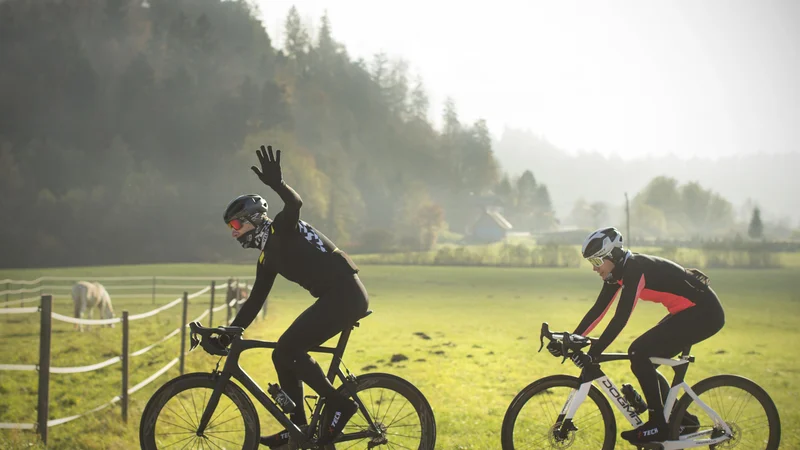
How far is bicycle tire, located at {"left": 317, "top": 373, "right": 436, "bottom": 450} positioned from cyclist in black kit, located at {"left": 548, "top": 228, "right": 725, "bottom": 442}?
1.31 meters

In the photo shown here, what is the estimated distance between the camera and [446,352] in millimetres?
19047

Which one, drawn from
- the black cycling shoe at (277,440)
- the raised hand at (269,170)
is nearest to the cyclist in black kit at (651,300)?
the black cycling shoe at (277,440)

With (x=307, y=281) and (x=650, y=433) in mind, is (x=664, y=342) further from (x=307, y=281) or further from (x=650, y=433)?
(x=307, y=281)

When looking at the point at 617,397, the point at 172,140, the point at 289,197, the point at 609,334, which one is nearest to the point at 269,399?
the point at 289,197

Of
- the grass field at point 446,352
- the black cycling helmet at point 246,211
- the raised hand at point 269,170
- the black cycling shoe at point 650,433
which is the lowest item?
the grass field at point 446,352

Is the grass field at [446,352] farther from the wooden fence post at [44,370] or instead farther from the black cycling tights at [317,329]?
the black cycling tights at [317,329]

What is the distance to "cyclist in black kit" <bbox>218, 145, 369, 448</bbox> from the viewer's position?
592 centimetres

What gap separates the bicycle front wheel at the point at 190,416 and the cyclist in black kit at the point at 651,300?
281 cm

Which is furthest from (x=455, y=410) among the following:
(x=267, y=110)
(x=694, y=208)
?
(x=694, y=208)

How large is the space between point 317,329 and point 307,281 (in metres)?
0.41

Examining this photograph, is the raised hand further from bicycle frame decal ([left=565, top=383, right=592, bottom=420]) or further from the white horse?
the white horse

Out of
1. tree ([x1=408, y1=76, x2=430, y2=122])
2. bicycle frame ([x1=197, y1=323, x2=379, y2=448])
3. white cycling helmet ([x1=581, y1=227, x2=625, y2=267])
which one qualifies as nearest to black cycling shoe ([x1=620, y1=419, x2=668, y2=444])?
white cycling helmet ([x1=581, y1=227, x2=625, y2=267])

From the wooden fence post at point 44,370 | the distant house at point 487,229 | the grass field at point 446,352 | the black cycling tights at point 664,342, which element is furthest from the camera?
the distant house at point 487,229

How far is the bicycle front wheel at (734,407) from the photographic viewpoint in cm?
661
